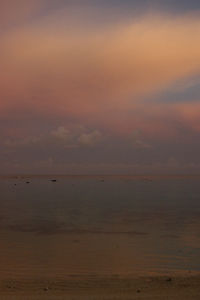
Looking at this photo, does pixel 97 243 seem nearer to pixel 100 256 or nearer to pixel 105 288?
pixel 100 256

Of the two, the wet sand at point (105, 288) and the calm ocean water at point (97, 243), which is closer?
the wet sand at point (105, 288)

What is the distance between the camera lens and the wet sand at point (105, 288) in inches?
551

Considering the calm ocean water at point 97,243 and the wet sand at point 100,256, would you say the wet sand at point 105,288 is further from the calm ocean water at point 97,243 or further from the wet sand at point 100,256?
the calm ocean water at point 97,243

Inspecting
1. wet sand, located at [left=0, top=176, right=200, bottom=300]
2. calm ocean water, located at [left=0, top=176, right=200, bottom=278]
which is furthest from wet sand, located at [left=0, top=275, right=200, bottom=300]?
calm ocean water, located at [left=0, top=176, right=200, bottom=278]

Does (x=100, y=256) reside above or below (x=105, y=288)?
below

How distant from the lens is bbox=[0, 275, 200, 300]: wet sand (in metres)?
14.0

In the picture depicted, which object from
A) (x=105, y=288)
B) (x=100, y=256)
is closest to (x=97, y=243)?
(x=100, y=256)

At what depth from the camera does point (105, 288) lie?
612 inches

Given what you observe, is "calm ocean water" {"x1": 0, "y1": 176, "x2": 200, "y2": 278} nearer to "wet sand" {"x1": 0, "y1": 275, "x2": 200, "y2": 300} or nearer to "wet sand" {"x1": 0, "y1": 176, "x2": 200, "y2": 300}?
"wet sand" {"x1": 0, "y1": 176, "x2": 200, "y2": 300}

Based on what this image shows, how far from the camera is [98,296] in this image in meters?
14.0

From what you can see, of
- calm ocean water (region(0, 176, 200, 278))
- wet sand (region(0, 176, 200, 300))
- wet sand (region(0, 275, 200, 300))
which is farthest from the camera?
calm ocean water (region(0, 176, 200, 278))

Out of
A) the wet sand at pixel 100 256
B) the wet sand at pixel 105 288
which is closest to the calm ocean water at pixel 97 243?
the wet sand at pixel 100 256

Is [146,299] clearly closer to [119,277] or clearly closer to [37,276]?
[119,277]

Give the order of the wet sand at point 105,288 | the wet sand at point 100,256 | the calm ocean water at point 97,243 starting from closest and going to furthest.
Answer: the wet sand at point 105,288 → the wet sand at point 100,256 → the calm ocean water at point 97,243
